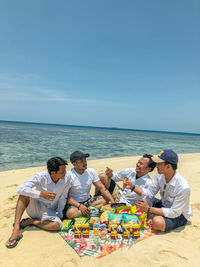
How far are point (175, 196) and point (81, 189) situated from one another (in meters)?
1.93

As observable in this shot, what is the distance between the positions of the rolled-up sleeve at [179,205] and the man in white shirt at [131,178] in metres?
0.61

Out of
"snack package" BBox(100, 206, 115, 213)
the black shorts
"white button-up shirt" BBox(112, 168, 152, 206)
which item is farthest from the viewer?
"white button-up shirt" BBox(112, 168, 152, 206)

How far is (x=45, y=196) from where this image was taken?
324 cm

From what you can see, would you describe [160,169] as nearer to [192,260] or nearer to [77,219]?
[192,260]

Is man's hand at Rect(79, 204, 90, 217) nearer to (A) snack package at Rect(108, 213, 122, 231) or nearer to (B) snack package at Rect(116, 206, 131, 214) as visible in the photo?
(A) snack package at Rect(108, 213, 122, 231)

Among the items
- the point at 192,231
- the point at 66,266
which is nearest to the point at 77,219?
the point at 66,266

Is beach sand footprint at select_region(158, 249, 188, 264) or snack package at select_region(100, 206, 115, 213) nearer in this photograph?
beach sand footprint at select_region(158, 249, 188, 264)

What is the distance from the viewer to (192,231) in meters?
3.55

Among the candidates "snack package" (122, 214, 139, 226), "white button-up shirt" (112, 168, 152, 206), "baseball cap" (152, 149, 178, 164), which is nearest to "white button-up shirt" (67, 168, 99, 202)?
"white button-up shirt" (112, 168, 152, 206)

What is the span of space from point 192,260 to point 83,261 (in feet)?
5.31

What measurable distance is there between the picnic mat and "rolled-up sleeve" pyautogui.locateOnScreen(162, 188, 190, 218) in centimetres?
52

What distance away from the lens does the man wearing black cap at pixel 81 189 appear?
383cm

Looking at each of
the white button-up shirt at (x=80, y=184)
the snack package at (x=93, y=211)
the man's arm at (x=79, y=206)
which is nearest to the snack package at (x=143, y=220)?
the snack package at (x=93, y=211)

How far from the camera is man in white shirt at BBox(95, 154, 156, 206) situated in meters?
4.00
